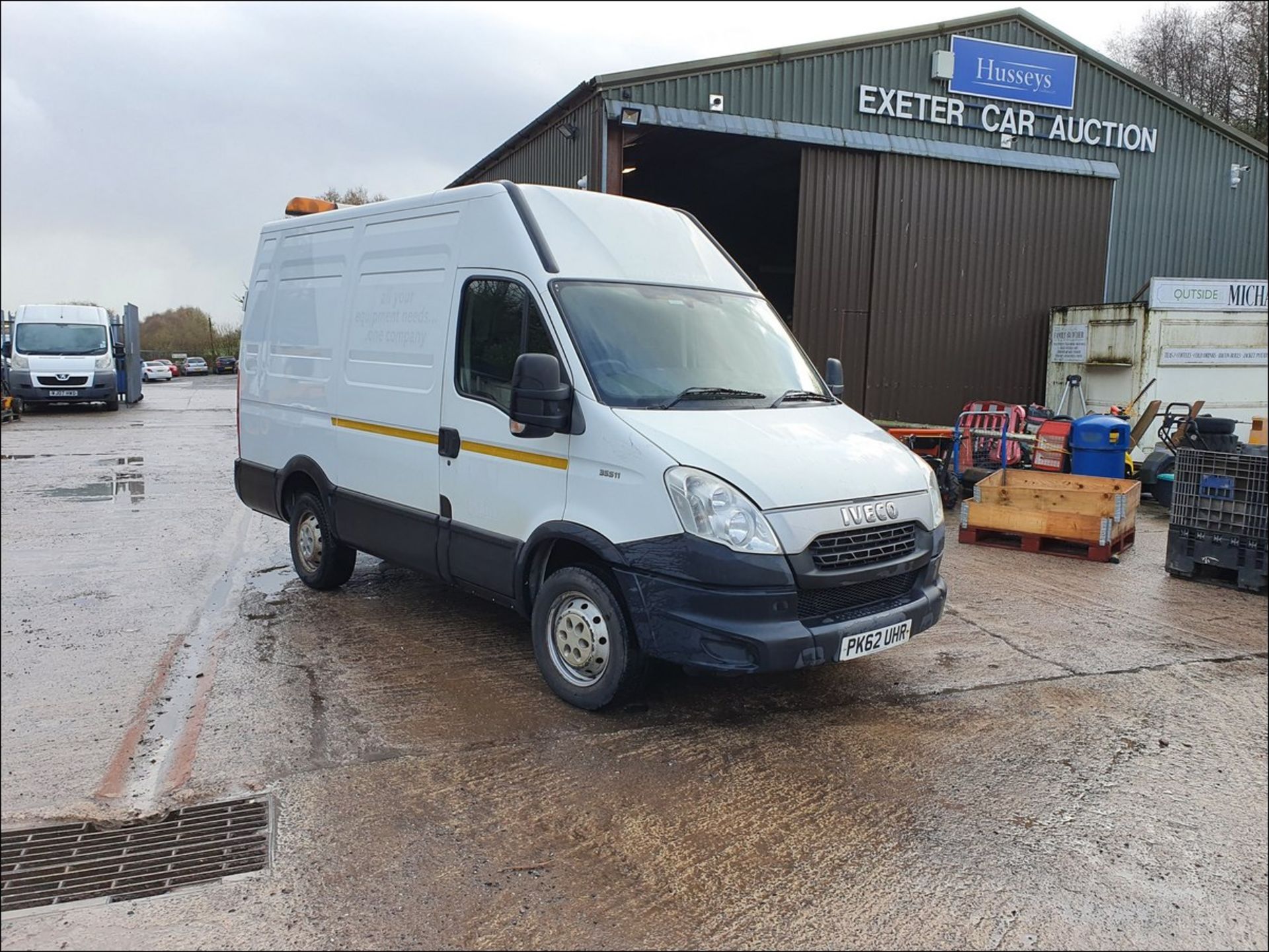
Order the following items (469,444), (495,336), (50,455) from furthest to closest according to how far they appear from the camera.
Result: 1. (50,455)
2. (469,444)
3. (495,336)

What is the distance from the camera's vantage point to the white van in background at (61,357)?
22109mm

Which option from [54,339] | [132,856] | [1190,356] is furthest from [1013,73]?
[54,339]

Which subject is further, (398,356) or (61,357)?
(61,357)

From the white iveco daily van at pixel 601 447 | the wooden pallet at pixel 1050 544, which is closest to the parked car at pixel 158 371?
the white iveco daily van at pixel 601 447

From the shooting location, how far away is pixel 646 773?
4.13 metres

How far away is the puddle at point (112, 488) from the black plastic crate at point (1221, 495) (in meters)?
9.63

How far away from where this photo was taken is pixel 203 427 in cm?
2089

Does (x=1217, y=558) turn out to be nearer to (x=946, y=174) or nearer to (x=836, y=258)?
A: (x=836, y=258)

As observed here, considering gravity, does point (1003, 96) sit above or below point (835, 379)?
above

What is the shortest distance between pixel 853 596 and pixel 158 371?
5369cm

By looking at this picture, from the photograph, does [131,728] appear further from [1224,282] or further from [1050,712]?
[1224,282]

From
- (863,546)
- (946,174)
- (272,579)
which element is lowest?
(272,579)

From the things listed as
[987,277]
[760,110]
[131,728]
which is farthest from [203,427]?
[131,728]

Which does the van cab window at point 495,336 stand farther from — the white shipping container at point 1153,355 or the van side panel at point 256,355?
the white shipping container at point 1153,355
